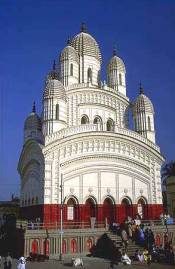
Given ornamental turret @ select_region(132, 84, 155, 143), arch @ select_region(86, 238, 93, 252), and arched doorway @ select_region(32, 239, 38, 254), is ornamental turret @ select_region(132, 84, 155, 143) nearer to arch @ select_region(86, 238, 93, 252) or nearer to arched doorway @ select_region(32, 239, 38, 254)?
arch @ select_region(86, 238, 93, 252)

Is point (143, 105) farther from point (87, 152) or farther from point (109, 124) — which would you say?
point (87, 152)

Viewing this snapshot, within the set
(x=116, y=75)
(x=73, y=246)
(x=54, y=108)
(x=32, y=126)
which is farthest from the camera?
(x=116, y=75)

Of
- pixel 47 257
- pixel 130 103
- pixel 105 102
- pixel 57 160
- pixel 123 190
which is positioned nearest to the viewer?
pixel 47 257

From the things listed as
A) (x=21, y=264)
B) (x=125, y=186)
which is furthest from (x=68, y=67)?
(x=21, y=264)

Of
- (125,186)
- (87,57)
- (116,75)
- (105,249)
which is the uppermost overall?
(87,57)

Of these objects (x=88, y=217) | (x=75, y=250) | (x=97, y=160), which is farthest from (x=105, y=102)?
(x=75, y=250)

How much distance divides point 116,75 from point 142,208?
50.0 ft

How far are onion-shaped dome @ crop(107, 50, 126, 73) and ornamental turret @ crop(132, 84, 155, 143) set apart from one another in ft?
15.6

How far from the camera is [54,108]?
106 ft

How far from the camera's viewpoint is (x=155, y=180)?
35469mm

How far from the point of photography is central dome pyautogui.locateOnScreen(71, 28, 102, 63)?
3950cm

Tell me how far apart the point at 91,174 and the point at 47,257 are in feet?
31.6

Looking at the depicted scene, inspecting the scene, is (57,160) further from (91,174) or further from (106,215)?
(106,215)

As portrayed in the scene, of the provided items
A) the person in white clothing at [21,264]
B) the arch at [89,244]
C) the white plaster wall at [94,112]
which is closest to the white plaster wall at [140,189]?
the white plaster wall at [94,112]
